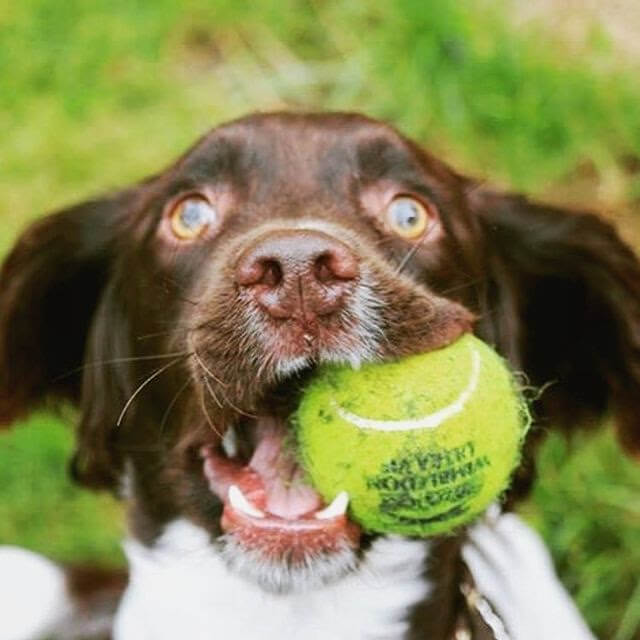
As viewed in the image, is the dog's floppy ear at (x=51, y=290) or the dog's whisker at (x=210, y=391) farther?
the dog's floppy ear at (x=51, y=290)

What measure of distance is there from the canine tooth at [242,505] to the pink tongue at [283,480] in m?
0.03

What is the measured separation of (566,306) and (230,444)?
Answer: 2.59ft

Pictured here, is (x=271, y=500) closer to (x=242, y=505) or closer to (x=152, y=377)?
(x=242, y=505)

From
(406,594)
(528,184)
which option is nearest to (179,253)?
(406,594)

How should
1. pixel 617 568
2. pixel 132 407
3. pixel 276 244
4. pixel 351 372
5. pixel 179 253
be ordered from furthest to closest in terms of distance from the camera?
pixel 617 568 < pixel 132 407 < pixel 179 253 < pixel 351 372 < pixel 276 244

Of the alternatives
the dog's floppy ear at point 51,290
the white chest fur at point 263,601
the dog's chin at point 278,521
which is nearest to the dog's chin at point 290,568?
→ the dog's chin at point 278,521

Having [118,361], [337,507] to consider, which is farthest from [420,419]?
[118,361]

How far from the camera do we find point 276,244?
214cm

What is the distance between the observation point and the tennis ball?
2221 millimetres

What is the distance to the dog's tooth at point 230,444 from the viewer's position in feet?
8.30

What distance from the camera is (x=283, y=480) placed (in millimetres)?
2473

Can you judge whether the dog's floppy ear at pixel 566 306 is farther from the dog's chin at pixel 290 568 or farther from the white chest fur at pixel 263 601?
the dog's chin at pixel 290 568

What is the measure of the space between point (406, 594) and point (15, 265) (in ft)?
3.28

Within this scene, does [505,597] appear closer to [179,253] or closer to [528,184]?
[179,253]
